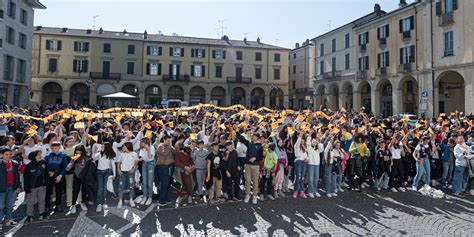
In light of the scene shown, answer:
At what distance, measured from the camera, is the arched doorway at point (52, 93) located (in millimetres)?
46500

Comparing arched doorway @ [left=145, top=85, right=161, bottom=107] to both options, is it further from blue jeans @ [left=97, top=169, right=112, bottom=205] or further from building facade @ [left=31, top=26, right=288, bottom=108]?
blue jeans @ [left=97, top=169, right=112, bottom=205]

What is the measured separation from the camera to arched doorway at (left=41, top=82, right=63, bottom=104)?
153 ft

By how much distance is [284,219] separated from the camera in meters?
7.31

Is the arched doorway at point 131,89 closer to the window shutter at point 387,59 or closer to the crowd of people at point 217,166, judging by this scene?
the window shutter at point 387,59

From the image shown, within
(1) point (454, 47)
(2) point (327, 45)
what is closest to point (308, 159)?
(1) point (454, 47)

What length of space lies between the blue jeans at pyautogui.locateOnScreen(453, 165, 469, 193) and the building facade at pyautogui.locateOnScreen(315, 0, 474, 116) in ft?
63.1

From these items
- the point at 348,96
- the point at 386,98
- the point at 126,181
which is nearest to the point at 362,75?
the point at 386,98

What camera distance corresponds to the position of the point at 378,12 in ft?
126

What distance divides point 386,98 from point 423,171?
2832 cm

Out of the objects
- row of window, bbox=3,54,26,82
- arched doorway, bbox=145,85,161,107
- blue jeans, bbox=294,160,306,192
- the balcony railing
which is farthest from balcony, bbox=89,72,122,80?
blue jeans, bbox=294,160,306,192

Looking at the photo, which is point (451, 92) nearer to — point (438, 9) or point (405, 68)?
point (405, 68)

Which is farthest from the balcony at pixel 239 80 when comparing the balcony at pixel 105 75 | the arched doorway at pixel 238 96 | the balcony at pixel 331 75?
the balcony at pixel 105 75

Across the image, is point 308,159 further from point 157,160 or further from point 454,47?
point 454,47

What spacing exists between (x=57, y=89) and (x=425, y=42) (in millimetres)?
48663
